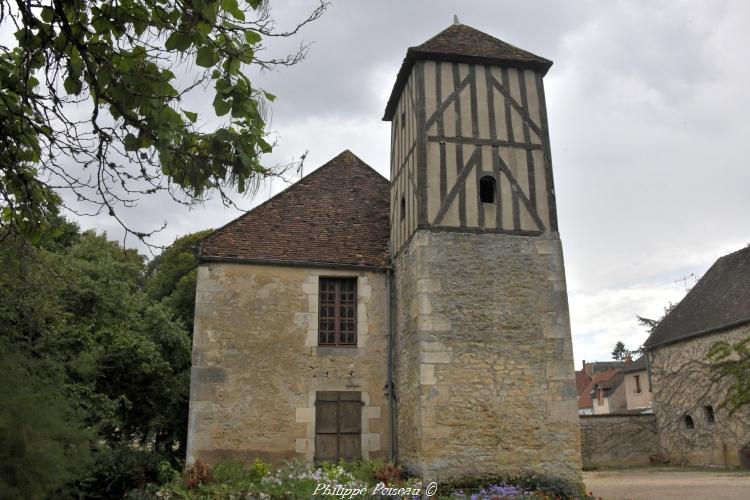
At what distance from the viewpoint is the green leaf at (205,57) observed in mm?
3254

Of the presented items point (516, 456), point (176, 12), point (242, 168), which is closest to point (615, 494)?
point (516, 456)

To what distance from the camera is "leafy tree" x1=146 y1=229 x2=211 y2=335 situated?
61.0ft

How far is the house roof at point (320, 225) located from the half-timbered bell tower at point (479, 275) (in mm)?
891

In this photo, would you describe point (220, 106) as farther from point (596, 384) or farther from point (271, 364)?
point (596, 384)

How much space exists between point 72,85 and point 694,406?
16.8 meters

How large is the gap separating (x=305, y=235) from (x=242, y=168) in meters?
7.40

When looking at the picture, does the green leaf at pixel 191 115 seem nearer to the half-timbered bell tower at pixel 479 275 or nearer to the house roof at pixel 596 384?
the half-timbered bell tower at pixel 479 275

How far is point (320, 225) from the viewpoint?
11.2 m

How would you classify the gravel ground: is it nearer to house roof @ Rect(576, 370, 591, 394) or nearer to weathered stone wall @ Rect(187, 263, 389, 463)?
weathered stone wall @ Rect(187, 263, 389, 463)

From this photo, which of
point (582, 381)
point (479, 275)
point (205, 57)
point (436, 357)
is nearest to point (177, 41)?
point (205, 57)

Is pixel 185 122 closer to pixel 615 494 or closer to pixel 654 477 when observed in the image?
pixel 615 494

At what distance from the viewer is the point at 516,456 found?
28.2 ft

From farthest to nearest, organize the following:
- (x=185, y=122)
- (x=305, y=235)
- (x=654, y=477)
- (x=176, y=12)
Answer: (x=654, y=477) → (x=305, y=235) → (x=185, y=122) → (x=176, y=12)

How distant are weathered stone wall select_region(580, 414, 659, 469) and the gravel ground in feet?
3.07
